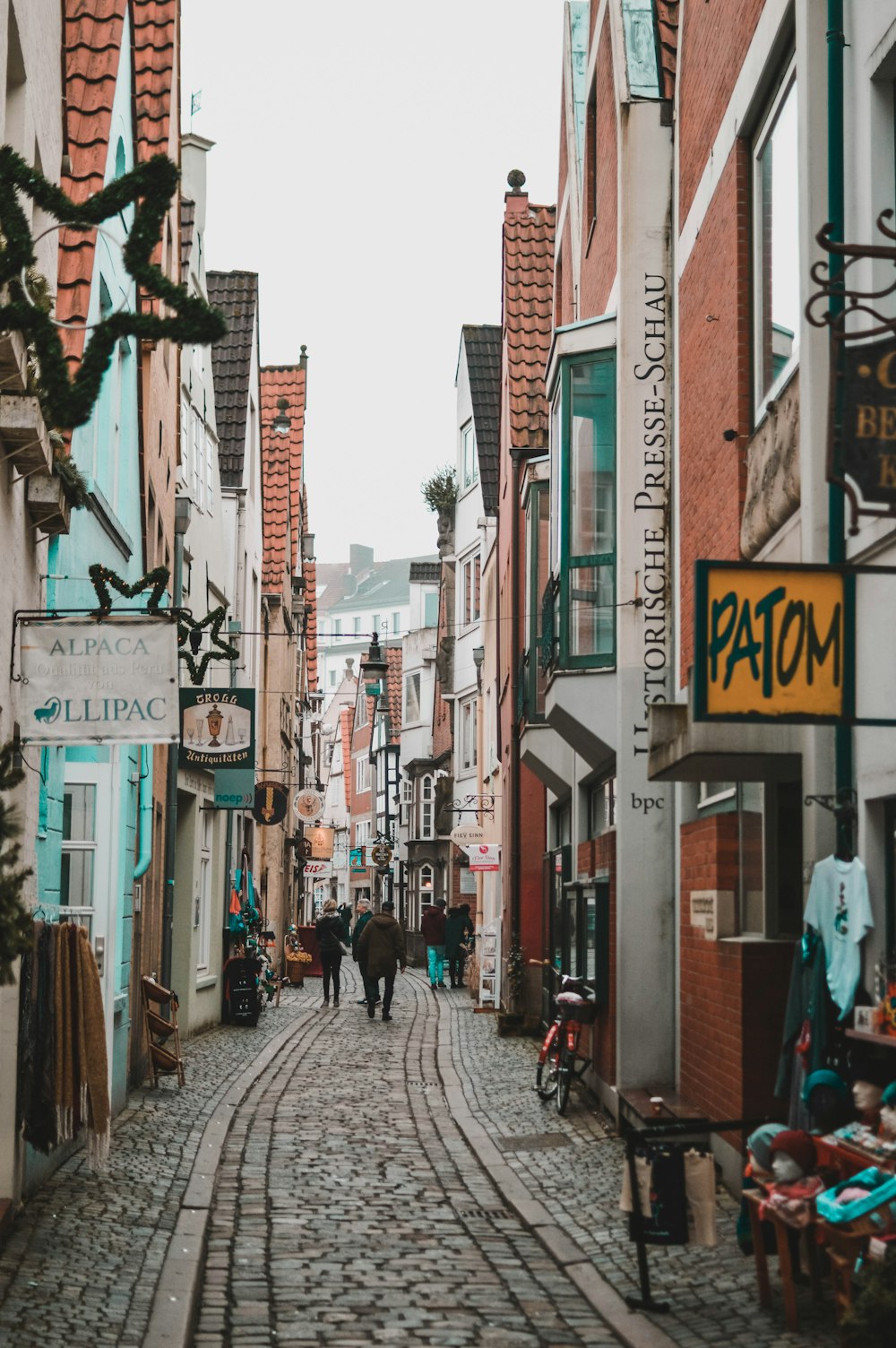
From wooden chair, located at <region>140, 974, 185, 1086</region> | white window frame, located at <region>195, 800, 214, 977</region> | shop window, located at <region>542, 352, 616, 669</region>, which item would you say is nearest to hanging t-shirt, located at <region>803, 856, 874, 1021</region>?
shop window, located at <region>542, 352, 616, 669</region>

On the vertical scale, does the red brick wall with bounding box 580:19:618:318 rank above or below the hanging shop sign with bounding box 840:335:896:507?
above

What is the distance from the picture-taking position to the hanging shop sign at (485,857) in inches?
1198

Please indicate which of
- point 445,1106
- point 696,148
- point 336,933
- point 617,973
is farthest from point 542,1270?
point 336,933

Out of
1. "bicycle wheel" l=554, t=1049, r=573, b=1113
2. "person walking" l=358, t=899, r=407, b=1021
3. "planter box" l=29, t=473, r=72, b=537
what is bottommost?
"bicycle wheel" l=554, t=1049, r=573, b=1113

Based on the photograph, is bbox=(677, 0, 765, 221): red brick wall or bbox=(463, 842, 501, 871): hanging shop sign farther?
bbox=(463, 842, 501, 871): hanging shop sign

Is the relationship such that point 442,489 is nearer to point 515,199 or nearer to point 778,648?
point 515,199

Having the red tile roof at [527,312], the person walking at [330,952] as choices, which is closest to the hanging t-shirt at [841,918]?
the red tile roof at [527,312]

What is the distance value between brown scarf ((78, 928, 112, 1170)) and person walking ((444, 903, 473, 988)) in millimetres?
24740

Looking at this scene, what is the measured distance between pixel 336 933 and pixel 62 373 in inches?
1044

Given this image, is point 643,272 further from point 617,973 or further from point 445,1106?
point 445,1106

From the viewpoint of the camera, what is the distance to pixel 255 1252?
918 centimetres

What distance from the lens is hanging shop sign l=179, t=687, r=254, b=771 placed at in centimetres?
1970

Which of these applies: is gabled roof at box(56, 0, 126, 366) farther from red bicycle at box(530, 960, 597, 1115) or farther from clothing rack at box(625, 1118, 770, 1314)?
red bicycle at box(530, 960, 597, 1115)

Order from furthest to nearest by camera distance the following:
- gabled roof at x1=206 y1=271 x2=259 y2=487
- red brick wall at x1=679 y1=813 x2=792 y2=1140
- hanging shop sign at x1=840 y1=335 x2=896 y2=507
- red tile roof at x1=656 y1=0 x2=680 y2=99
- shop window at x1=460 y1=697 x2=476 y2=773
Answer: shop window at x1=460 y1=697 x2=476 y2=773 → gabled roof at x1=206 y1=271 x2=259 y2=487 → red tile roof at x1=656 y1=0 x2=680 y2=99 → red brick wall at x1=679 y1=813 x2=792 y2=1140 → hanging shop sign at x1=840 y1=335 x2=896 y2=507
